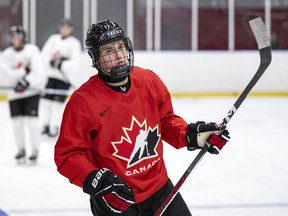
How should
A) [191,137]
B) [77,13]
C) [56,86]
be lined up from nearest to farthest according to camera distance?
[191,137]
[56,86]
[77,13]

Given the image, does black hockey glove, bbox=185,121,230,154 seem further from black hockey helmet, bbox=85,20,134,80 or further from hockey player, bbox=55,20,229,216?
black hockey helmet, bbox=85,20,134,80

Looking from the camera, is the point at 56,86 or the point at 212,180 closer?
the point at 212,180

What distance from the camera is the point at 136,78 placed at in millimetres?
2227

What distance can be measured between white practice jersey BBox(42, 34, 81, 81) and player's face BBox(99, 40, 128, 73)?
3.94 metres

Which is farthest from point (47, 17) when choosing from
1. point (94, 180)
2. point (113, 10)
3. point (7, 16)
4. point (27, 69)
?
point (94, 180)

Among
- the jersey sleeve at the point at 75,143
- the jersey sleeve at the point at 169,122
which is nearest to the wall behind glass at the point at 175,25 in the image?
the jersey sleeve at the point at 169,122

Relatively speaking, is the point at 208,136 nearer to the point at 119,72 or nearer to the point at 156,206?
the point at 156,206

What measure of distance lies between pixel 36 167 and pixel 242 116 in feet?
10.6

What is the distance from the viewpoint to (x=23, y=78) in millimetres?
4793

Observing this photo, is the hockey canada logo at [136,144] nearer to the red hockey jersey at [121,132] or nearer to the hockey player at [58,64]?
the red hockey jersey at [121,132]

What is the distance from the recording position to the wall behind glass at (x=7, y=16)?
31.0 ft

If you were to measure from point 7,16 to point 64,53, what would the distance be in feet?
11.7

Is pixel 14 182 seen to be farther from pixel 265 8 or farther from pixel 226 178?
pixel 265 8

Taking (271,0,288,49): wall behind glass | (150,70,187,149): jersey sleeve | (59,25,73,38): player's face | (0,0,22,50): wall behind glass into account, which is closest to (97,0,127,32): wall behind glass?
(0,0,22,50): wall behind glass
